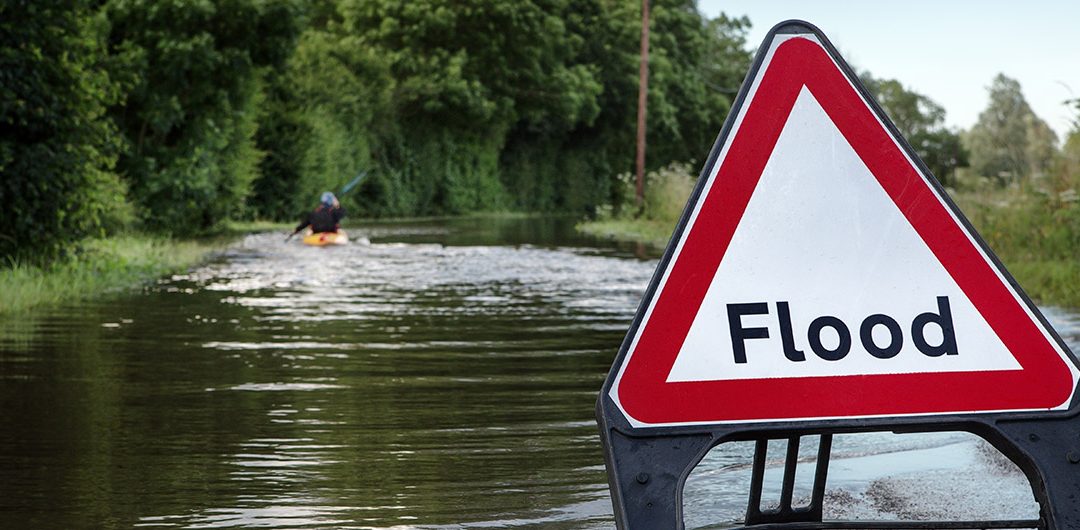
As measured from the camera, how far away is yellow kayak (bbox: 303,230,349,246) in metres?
29.9

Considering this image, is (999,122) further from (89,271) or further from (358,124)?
(89,271)

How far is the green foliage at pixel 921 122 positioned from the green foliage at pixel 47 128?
65607 mm

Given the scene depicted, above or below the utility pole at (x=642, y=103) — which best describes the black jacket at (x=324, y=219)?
below

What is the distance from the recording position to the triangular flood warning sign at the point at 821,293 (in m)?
3.41

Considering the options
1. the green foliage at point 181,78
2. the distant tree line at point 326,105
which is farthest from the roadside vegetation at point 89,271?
the green foliage at point 181,78

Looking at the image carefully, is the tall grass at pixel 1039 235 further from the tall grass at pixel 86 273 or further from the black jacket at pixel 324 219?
the black jacket at pixel 324 219

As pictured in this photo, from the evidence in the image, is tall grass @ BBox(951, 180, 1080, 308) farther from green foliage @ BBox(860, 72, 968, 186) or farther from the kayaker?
green foliage @ BBox(860, 72, 968, 186)

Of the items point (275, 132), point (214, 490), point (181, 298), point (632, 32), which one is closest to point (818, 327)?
point (214, 490)

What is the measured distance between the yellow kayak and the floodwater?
13.1 m

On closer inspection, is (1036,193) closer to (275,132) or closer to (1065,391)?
(1065,391)

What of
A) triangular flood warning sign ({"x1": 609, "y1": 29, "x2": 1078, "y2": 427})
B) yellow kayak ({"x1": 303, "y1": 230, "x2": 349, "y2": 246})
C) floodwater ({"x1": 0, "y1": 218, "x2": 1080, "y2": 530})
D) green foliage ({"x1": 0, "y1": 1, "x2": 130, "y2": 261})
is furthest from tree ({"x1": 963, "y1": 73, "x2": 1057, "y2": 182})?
triangular flood warning sign ({"x1": 609, "y1": 29, "x2": 1078, "y2": 427})

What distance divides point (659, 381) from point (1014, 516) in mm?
2874

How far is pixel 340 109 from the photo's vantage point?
53.2 metres

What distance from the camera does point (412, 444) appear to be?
296 inches
